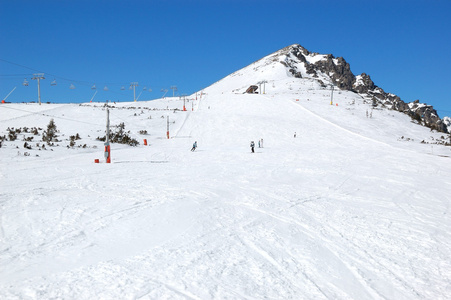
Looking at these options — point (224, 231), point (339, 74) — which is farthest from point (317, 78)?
point (224, 231)

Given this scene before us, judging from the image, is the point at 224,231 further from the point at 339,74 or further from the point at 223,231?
the point at 339,74

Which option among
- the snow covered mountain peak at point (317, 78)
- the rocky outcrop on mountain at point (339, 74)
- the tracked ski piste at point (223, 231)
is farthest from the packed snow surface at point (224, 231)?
the rocky outcrop on mountain at point (339, 74)

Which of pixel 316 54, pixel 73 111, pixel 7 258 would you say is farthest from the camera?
pixel 316 54

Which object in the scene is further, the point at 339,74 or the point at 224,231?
the point at 339,74

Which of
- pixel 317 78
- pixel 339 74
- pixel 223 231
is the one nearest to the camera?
pixel 223 231

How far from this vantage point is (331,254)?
7469 mm

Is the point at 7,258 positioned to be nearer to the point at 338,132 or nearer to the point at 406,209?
the point at 406,209

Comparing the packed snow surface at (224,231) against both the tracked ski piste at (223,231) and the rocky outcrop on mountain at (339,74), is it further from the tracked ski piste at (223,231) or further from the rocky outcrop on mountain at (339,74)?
the rocky outcrop on mountain at (339,74)

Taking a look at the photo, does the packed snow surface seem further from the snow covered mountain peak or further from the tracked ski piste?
the snow covered mountain peak

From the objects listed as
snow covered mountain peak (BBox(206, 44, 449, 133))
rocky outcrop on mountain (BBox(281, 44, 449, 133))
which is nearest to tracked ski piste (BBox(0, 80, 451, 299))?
snow covered mountain peak (BBox(206, 44, 449, 133))

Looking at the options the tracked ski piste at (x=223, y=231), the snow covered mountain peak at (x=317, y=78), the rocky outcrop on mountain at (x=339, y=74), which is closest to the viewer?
the tracked ski piste at (x=223, y=231)

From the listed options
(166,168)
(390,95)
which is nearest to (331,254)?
(166,168)

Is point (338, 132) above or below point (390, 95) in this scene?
below

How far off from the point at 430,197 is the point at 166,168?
14.7 m
